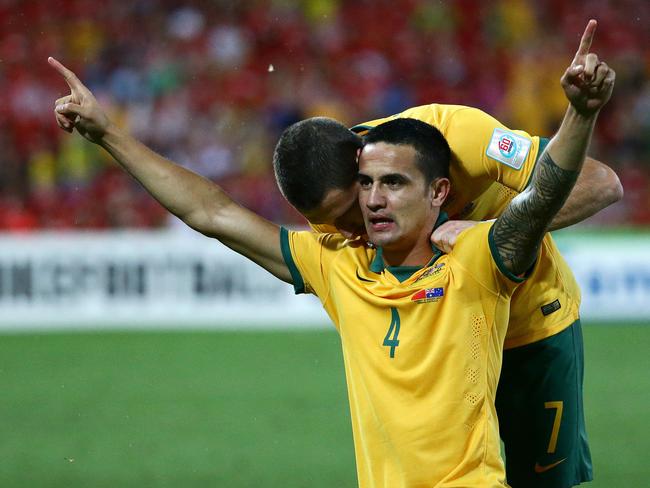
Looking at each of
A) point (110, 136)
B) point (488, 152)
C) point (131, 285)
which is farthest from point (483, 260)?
point (131, 285)

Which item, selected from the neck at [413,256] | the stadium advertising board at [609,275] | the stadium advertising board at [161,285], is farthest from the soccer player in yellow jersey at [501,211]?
the stadium advertising board at [161,285]

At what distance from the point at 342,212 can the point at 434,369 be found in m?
0.73

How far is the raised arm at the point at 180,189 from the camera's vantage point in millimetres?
Answer: 4262

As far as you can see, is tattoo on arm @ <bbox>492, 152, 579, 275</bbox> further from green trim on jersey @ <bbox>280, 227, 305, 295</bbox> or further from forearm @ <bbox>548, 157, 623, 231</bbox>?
green trim on jersey @ <bbox>280, 227, 305, 295</bbox>

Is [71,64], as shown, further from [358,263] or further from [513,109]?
[358,263]

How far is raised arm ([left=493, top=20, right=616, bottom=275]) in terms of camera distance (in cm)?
335

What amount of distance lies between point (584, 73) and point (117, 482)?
4.54m

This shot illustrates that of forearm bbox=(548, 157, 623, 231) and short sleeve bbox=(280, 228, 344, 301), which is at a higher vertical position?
forearm bbox=(548, 157, 623, 231)

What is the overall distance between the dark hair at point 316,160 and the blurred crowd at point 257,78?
10.1 m

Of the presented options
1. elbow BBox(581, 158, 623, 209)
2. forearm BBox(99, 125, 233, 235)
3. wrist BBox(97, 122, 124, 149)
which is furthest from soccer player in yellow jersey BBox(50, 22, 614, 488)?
wrist BBox(97, 122, 124, 149)

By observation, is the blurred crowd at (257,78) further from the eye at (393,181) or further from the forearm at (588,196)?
the eye at (393,181)

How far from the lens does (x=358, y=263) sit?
407cm

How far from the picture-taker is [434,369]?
374 centimetres

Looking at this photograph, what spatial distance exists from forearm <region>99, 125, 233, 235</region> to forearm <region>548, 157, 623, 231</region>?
130cm
